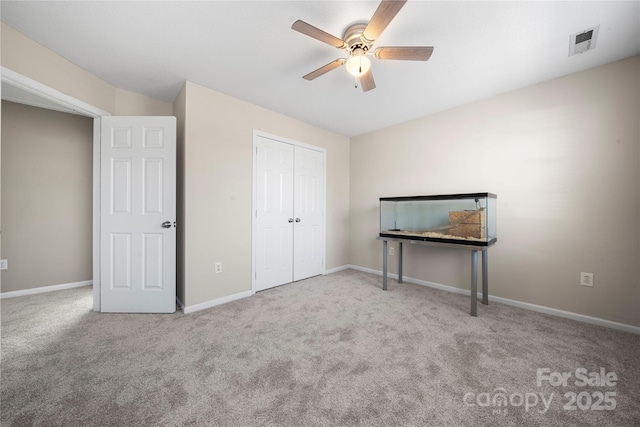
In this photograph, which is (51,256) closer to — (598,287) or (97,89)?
(97,89)

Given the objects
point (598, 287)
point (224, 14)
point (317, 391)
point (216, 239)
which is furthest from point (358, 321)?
point (224, 14)

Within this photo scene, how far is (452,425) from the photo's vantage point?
3.80 feet

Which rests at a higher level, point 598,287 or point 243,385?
point 598,287

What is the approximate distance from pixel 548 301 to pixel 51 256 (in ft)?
19.1

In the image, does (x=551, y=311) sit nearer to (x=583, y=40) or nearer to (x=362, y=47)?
(x=583, y=40)

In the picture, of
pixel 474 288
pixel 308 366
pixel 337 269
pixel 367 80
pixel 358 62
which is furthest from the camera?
pixel 337 269

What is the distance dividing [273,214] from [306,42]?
2.02m

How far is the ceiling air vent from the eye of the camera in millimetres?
1763

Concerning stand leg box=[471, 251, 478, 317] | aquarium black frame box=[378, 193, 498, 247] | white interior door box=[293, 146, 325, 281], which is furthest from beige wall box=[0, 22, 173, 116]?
stand leg box=[471, 251, 478, 317]

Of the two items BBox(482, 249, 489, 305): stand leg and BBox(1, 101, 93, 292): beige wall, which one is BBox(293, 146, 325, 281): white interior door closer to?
BBox(482, 249, 489, 305): stand leg

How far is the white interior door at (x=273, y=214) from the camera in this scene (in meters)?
3.09

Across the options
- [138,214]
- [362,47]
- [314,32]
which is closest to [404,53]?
[362,47]

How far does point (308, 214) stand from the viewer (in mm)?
3699

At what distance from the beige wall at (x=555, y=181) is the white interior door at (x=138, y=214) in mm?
3188
